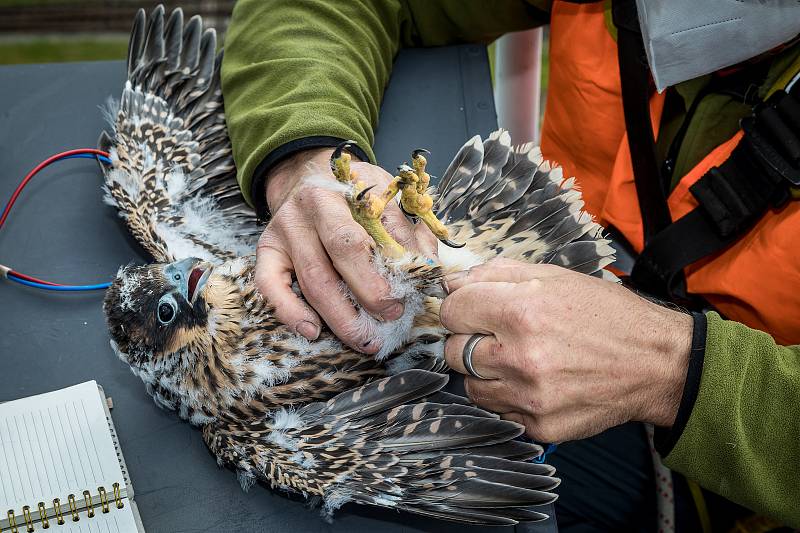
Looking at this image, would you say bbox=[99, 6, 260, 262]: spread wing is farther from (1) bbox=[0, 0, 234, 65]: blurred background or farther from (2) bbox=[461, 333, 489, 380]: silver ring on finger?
(1) bbox=[0, 0, 234, 65]: blurred background

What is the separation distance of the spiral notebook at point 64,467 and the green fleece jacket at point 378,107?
0.70 meters

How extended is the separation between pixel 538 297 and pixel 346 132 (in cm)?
74

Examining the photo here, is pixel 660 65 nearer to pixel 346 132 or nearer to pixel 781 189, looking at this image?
pixel 781 189

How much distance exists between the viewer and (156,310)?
6.11ft

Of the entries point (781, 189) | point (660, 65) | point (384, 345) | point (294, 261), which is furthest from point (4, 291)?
point (781, 189)

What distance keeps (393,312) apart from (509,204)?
1.69 ft

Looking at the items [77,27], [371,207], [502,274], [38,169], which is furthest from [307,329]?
[77,27]

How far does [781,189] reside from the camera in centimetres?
170

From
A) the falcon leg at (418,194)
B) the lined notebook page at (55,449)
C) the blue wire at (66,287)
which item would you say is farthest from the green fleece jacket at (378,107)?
the lined notebook page at (55,449)

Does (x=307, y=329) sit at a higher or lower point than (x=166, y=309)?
lower

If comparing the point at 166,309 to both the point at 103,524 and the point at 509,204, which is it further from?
the point at 509,204

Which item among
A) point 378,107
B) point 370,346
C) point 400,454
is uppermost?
point 378,107

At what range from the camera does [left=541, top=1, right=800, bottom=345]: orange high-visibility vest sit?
69.7 inches

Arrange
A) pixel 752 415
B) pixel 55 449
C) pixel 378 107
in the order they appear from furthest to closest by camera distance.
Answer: pixel 378 107, pixel 55 449, pixel 752 415
